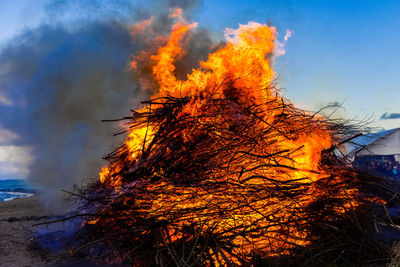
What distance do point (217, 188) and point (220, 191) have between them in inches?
3.9

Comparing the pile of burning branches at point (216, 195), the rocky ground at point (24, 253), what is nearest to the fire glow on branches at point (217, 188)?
the pile of burning branches at point (216, 195)

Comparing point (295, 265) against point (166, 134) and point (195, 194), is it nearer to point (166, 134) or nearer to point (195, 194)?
point (195, 194)

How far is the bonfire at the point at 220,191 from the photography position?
152 inches

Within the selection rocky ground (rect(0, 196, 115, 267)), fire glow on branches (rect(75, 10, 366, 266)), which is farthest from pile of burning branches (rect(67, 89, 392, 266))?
rocky ground (rect(0, 196, 115, 267))

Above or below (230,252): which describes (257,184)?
above

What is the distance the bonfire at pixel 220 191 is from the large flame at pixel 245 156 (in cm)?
2

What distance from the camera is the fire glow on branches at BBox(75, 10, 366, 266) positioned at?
3850mm

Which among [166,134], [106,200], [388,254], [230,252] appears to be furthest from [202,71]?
[388,254]

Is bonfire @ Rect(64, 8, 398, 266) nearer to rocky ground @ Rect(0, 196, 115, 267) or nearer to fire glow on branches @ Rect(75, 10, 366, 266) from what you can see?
fire glow on branches @ Rect(75, 10, 366, 266)

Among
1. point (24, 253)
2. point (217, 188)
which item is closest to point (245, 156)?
point (217, 188)

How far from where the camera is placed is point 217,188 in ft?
13.3

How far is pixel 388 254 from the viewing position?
4418 millimetres

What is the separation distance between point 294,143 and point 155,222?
311cm

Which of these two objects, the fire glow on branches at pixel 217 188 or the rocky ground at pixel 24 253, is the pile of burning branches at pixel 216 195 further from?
the rocky ground at pixel 24 253
